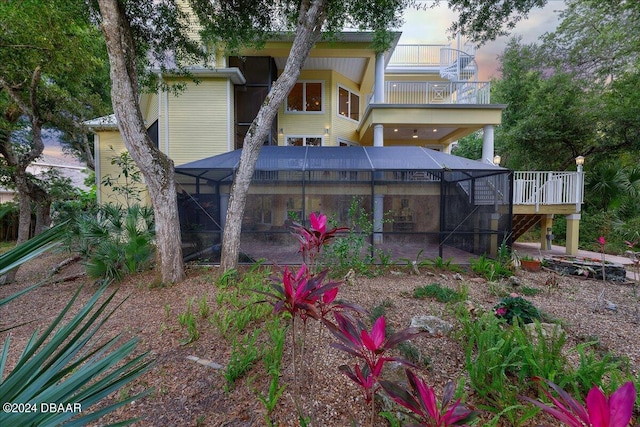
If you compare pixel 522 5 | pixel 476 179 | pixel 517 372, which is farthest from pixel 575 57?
pixel 517 372

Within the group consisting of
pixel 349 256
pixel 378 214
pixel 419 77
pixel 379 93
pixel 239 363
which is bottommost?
pixel 239 363

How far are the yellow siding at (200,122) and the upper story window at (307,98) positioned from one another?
246 centimetres

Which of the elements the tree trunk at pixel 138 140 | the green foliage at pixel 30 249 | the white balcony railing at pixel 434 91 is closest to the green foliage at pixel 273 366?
the green foliage at pixel 30 249

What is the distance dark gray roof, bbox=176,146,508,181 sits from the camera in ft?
19.1

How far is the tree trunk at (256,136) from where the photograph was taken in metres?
4.46

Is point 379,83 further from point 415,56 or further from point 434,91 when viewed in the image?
point 415,56

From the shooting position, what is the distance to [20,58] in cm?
558

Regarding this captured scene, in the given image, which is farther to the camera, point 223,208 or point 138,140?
point 223,208

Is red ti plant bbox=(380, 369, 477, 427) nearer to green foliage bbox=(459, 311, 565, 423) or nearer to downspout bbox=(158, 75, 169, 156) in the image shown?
green foliage bbox=(459, 311, 565, 423)

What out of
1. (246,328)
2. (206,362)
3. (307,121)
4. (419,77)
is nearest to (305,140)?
(307,121)

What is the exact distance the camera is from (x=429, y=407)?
2.69ft

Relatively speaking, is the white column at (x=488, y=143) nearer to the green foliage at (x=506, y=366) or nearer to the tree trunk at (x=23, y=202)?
the green foliage at (x=506, y=366)

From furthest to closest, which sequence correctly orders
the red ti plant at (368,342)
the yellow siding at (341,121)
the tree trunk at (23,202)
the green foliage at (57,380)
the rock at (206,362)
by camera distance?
the yellow siding at (341,121)
the tree trunk at (23,202)
the rock at (206,362)
the red ti plant at (368,342)
the green foliage at (57,380)

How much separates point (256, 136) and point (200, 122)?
15.5 feet
